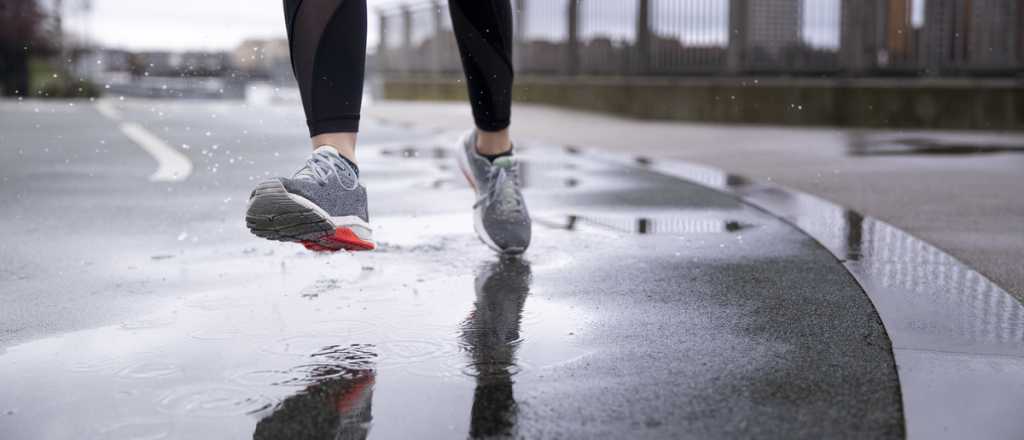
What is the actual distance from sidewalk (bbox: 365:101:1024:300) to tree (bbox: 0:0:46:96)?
19.0 m

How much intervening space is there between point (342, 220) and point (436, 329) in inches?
21.3

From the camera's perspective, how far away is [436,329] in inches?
86.7

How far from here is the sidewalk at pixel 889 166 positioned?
3725 mm

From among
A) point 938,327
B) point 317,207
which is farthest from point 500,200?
point 938,327

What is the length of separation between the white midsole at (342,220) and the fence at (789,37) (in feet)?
30.0

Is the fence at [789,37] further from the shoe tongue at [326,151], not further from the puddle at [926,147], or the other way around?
the shoe tongue at [326,151]

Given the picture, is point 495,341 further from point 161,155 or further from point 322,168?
point 161,155

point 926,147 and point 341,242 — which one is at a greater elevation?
point 341,242

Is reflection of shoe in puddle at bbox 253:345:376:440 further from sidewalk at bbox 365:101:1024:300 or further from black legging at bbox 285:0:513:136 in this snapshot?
sidewalk at bbox 365:101:1024:300

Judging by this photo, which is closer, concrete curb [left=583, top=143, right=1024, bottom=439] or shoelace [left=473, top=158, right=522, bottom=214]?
concrete curb [left=583, top=143, right=1024, bottom=439]

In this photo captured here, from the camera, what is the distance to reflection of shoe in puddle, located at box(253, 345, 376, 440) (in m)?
1.56

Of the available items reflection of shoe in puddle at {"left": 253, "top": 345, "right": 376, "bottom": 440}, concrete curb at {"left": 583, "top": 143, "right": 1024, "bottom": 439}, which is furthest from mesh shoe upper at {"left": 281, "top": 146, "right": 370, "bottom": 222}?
concrete curb at {"left": 583, "top": 143, "right": 1024, "bottom": 439}

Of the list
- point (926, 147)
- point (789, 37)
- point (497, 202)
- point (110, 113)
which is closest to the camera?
point (497, 202)

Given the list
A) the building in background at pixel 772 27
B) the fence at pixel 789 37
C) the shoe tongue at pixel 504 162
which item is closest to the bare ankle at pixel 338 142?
the shoe tongue at pixel 504 162
